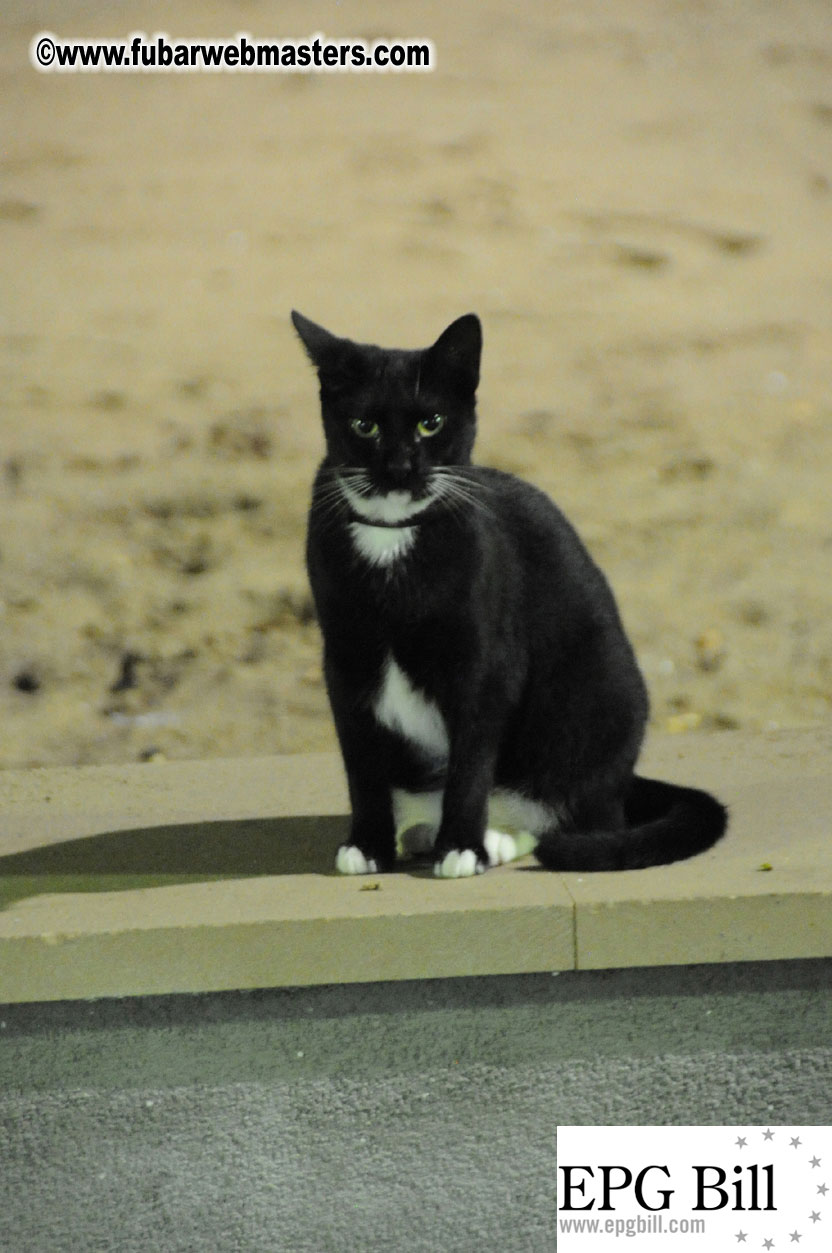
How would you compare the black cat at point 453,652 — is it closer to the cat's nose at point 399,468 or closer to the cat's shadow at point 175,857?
the cat's nose at point 399,468

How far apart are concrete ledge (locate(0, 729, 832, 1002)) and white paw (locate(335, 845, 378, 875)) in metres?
0.03

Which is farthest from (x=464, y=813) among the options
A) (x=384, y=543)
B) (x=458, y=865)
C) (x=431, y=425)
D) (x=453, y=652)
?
(x=431, y=425)

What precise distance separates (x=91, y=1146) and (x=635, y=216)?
11.7ft

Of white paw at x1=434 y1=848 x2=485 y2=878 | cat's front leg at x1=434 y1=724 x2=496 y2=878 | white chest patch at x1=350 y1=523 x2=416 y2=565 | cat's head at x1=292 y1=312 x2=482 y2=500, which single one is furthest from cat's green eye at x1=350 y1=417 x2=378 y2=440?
white paw at x1=434 y1=848 x2=485 y2=878

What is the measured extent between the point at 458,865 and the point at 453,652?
10.7 inches

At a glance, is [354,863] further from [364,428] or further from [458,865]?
[364,428]

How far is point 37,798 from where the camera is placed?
2.47 meters

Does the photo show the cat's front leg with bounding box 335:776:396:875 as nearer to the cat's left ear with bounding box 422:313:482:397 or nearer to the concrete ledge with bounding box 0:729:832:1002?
the concrete ledge with bounding box 0:729:832:1002

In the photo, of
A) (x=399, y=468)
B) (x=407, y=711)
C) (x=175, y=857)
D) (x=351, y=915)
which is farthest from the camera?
(x=175, y=857)

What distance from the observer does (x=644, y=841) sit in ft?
6.04

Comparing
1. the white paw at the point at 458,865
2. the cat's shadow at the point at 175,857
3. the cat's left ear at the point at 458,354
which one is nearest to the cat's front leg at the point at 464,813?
the white paw at the point at 458,865

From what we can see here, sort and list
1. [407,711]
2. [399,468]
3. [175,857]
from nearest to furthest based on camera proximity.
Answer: [399,468] → [407,711] → [175,857]

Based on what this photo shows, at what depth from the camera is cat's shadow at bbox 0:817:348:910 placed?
6.16 ft

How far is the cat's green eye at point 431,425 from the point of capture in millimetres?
1769
